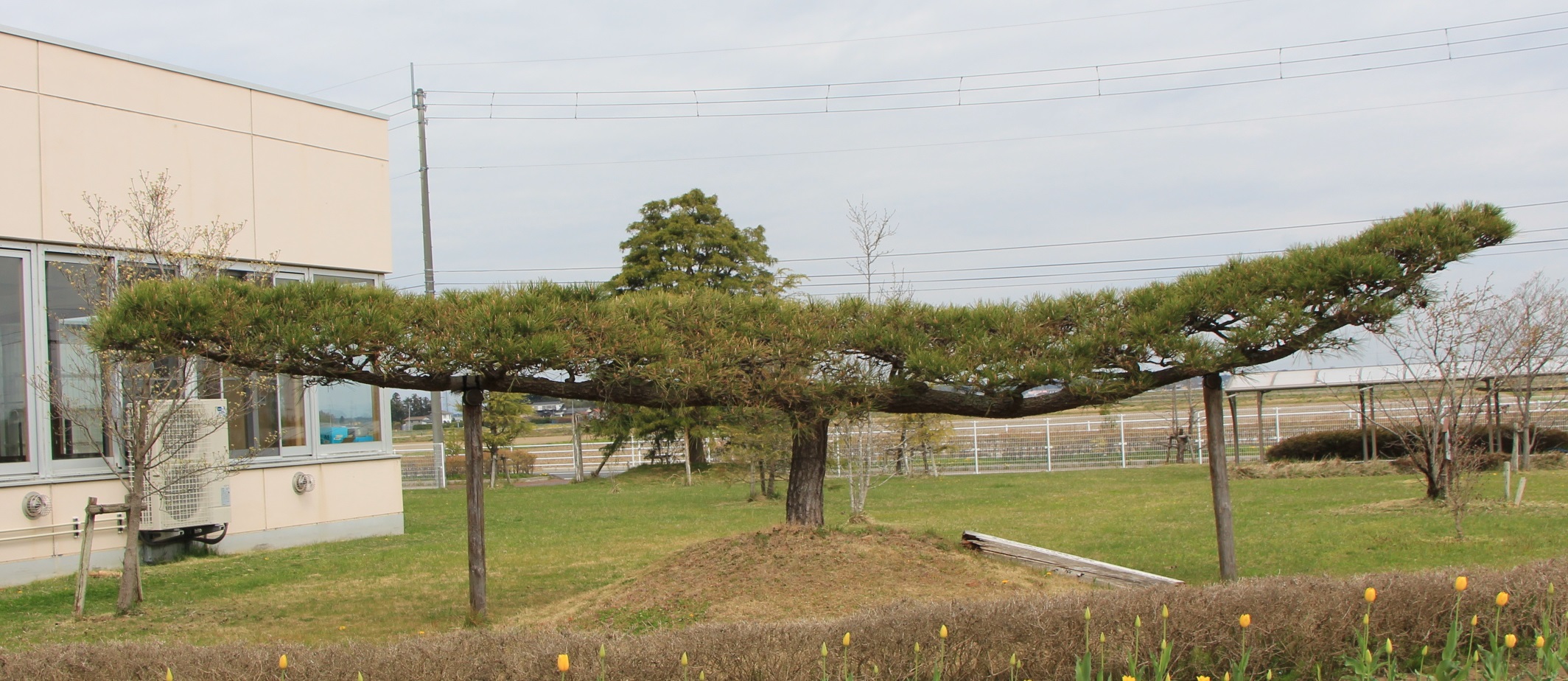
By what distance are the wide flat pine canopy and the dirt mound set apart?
44.0 inches

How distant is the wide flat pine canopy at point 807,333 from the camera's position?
737cm

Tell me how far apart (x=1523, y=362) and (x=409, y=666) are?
1747 centimetres

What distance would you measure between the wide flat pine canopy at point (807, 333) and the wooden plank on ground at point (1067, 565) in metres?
1.17

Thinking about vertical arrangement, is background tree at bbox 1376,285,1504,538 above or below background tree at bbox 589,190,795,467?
below

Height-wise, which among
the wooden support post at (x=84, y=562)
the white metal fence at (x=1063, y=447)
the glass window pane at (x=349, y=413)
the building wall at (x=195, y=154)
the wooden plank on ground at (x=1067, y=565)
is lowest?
the white metal fence at (x=1063, y=447)

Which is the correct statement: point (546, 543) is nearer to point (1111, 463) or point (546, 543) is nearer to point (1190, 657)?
point (1190, 657)

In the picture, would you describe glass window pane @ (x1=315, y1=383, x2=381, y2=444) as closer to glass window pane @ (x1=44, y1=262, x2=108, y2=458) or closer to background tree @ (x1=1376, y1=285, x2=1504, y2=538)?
glass window pane @ (x1=44, y1=262, x2=108, y2=458)

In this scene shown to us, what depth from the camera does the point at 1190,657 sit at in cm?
477

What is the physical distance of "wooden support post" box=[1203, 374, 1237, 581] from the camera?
27.5ft

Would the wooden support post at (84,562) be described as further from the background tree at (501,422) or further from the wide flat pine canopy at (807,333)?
the background tree at (501,422)

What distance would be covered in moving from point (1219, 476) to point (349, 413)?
1149cm

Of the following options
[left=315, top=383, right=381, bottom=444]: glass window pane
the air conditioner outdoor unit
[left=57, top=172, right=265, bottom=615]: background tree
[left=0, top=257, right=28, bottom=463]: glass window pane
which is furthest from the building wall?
the air conditioner outdoor unit

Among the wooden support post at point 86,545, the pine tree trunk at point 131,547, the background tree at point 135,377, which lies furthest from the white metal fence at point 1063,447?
the wooden support post at point 86,545

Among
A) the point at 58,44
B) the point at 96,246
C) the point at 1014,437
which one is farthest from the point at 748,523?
the point at 1014,437
